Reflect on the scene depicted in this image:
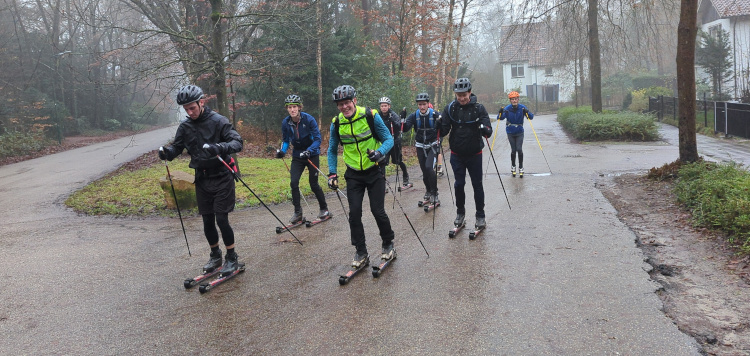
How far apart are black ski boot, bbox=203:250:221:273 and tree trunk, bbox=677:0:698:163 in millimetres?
8679

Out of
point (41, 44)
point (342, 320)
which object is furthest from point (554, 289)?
Answer: point (41, 44)

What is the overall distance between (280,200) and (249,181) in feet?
7.92

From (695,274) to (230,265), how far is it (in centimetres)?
483

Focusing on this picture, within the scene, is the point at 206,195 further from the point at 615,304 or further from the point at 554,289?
the point at 615,304

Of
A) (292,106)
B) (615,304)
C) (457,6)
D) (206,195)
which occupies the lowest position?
(615,304)

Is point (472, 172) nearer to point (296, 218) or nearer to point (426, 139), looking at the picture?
point (426, 139)

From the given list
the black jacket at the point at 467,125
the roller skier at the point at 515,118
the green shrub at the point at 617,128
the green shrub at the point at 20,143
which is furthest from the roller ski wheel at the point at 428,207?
the green shrub at the point at 20,143

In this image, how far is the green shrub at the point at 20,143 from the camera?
2218 centimetres

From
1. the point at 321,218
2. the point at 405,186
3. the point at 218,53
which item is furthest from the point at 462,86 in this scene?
the point at 218,53

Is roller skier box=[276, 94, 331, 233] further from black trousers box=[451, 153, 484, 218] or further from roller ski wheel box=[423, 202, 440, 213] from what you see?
black trousers box=[451, 153, 484, 218]

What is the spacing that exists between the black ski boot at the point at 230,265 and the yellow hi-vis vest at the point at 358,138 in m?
1.66

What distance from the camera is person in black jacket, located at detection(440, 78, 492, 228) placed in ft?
22.3

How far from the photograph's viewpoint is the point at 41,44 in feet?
117

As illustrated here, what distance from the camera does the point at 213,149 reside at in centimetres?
493
